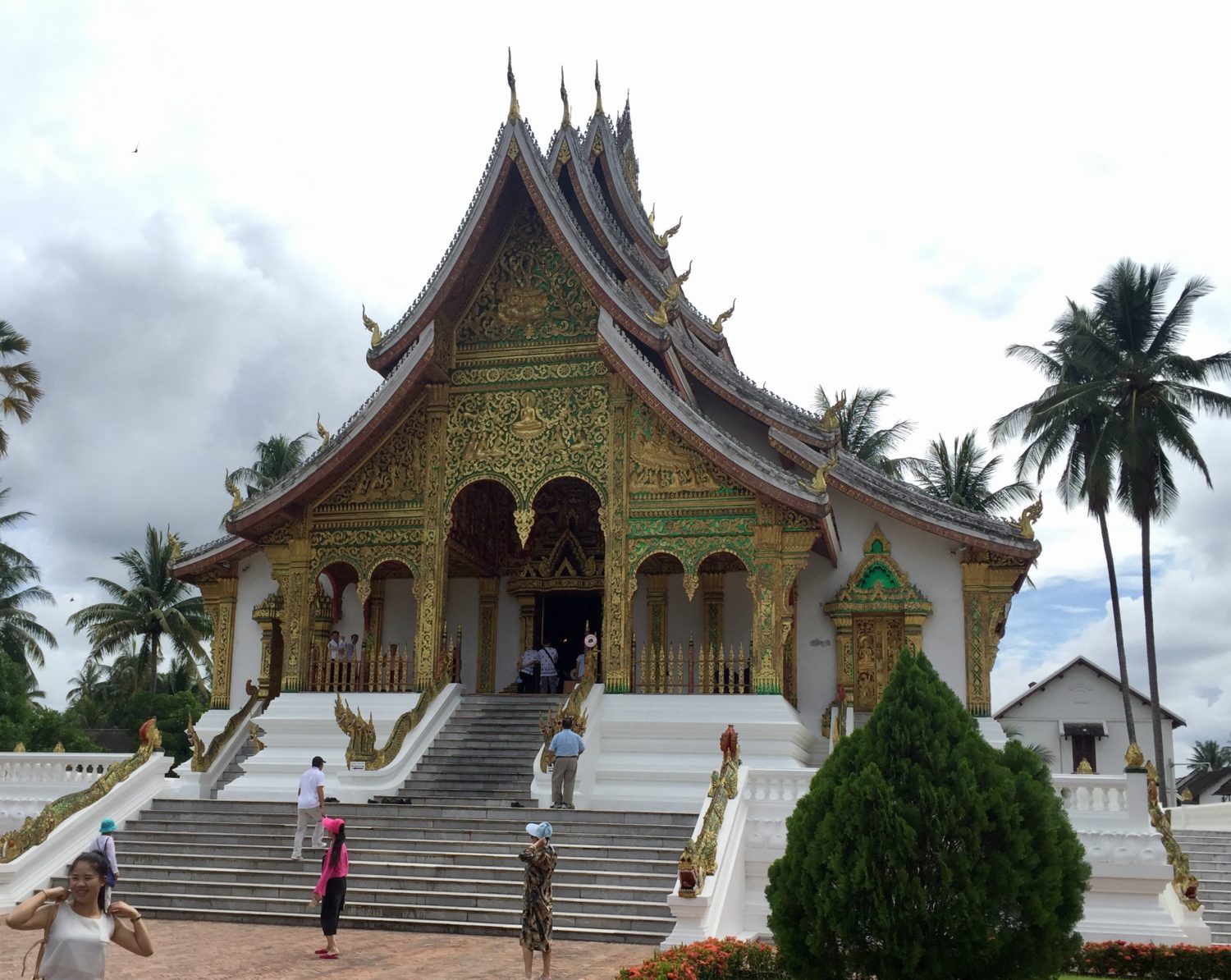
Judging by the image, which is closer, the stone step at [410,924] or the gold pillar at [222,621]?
the stone step at [410,924]

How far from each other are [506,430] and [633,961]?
27.8 feet

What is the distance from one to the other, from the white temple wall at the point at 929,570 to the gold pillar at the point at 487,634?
4.89 metres

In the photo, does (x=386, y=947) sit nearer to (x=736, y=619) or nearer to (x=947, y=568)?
(x=736, y=619)

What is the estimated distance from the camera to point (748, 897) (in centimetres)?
1090

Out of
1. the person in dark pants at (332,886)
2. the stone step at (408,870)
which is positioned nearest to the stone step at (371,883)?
the stone step at (408,870)

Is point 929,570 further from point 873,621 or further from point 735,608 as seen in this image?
point 735,608

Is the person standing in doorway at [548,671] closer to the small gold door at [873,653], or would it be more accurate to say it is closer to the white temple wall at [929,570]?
the white temple wall at [929,570]

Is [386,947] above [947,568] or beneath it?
beneath

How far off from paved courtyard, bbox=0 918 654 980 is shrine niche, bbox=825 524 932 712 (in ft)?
25.5

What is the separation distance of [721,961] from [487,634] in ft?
35.3

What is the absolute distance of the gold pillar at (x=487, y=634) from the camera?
60.1ft

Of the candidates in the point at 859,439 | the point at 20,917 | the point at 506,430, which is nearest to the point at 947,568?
the point at 506,430

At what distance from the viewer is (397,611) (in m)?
18.2

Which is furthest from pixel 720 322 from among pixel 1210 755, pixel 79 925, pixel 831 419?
pixel 1210 755
